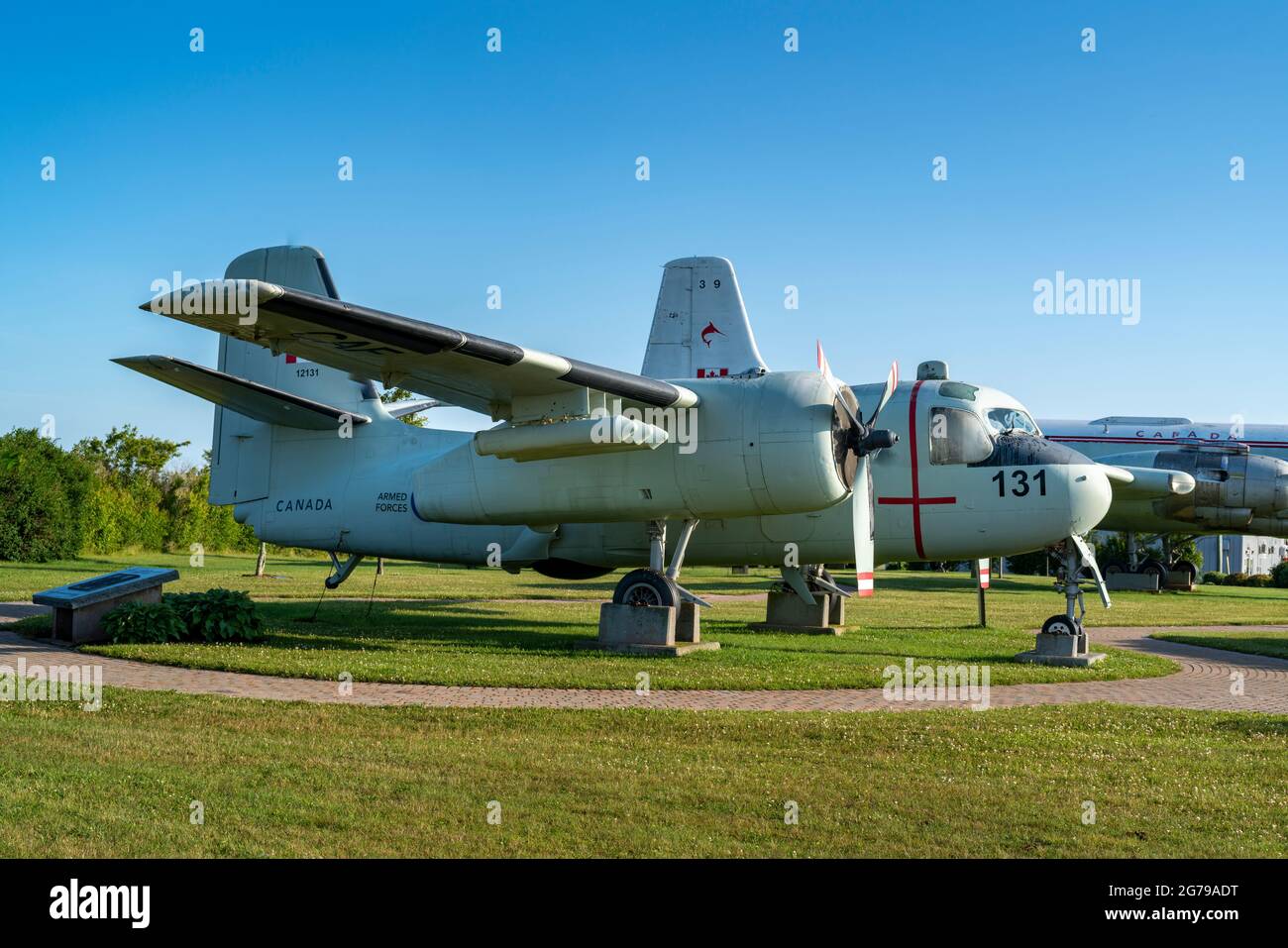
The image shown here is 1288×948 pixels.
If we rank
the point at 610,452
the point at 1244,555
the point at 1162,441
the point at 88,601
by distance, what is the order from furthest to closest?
the point at 1244,555
the point at 1162,441
the point at 610,452
the point at 88,601

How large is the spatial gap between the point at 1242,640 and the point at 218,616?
19478 millimetres

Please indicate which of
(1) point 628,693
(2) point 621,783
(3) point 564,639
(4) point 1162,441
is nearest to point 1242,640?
(3) point 564,639

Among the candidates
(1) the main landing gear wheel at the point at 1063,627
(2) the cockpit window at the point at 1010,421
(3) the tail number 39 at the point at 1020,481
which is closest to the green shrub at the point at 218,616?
(3) the tail number 39 at the point at 1020,481

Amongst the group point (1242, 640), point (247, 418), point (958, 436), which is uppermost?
point (247, 418)

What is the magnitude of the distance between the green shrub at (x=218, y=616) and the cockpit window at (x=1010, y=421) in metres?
12.0

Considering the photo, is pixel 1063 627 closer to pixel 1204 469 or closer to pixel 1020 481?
pixel 1020 481

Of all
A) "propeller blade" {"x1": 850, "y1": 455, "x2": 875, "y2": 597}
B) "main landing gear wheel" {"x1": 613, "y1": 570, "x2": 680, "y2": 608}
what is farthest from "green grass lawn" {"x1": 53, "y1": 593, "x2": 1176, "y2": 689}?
"propeller blade" {"x1": 850, "y1": 455, "x2": 875, "y2": 597}

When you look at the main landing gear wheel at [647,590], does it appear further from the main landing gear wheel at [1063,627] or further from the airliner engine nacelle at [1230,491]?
the airliner engine nacelle at [1230,491]

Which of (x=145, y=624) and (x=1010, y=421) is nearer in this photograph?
(x=145, y=624)

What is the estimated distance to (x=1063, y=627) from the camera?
16.1m

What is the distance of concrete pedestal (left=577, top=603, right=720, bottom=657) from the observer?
1534cm

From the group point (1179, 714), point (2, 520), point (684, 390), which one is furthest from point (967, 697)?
point (2, 520)

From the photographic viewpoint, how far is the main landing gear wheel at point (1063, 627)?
16.0m
